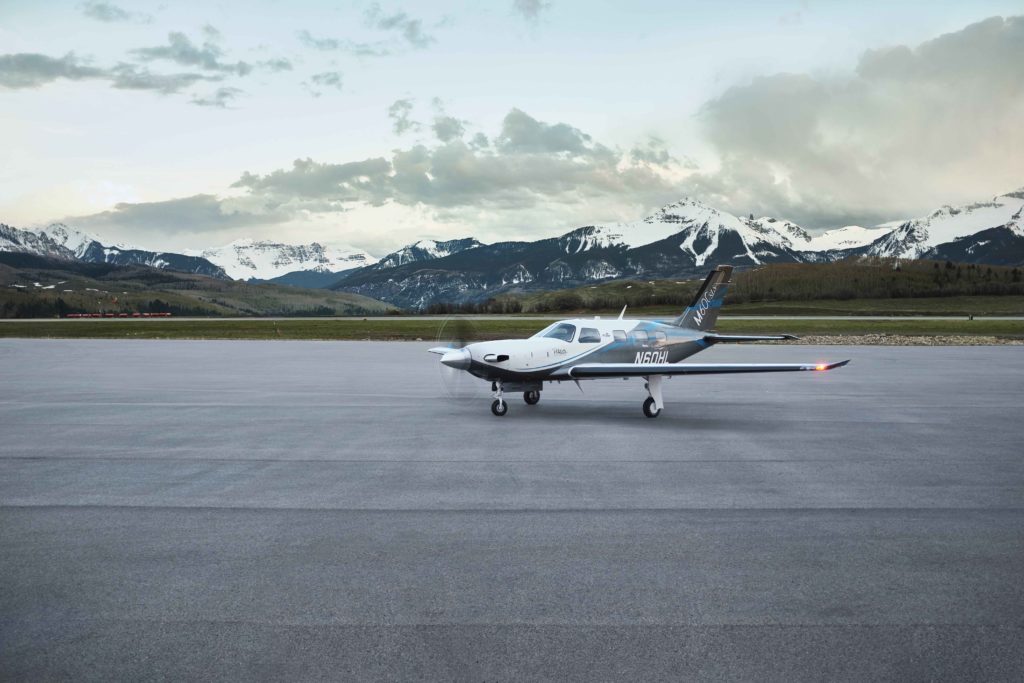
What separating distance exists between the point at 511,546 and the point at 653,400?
1216 centimetres

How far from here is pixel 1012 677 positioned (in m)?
6.05

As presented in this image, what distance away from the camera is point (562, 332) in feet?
70.8

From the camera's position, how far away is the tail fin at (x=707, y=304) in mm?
24781

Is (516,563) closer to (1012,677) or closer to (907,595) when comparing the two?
(907,595)

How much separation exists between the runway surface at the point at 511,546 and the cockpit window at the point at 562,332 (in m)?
2.07

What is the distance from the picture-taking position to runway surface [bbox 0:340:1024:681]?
6488mm

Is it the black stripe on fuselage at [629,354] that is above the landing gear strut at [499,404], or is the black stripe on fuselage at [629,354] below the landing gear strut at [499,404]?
above

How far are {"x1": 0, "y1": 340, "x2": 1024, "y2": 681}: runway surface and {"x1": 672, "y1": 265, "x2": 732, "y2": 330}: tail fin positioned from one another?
4.31m

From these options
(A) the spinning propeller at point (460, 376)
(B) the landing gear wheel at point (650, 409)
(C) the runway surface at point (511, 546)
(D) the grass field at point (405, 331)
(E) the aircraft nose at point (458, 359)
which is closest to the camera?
(C) the runway surface at point (511, 546)

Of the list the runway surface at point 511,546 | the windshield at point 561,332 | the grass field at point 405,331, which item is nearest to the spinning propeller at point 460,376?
the windshield at point 561,332

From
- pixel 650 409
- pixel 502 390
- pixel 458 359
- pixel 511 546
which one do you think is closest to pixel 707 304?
pixel 650 409

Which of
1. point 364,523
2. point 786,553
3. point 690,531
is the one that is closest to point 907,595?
point 786,553

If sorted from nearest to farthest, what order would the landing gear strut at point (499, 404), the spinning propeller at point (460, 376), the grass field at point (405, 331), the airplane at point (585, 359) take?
the airplane at point (585, 359) → the landing gear strut at point (499, 404) → the spinning propeller at point (460, 376) → the grass field at point (405, 331)

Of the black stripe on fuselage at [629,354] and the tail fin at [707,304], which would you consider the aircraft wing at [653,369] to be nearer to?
the black stripe on fuselage at [629,354]
